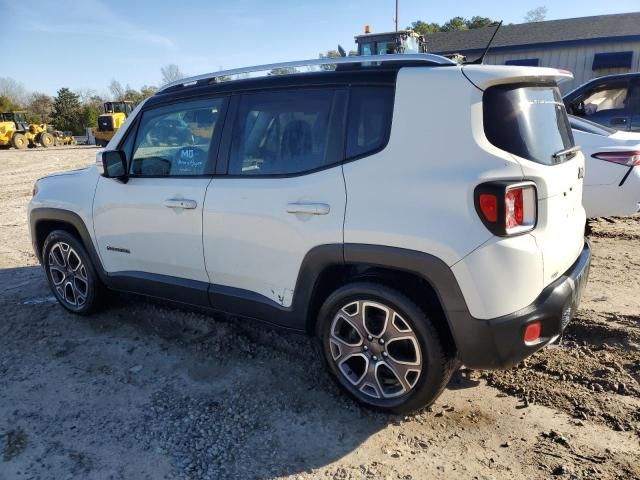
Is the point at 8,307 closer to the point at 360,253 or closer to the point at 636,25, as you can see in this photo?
the point at 360,253

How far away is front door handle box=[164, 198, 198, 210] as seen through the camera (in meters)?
3.28

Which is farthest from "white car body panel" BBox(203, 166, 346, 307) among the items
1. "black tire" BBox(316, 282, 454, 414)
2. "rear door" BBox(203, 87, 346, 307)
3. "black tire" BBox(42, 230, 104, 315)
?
"black tire" BBox(42, 230, 104, 315)

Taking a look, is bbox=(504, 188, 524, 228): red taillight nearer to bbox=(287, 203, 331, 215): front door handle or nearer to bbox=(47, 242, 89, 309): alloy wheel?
bbox=(287, 203, 331, 215): front door handle

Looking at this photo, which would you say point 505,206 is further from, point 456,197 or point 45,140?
point 45,140

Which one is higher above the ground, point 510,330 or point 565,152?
point 565,152

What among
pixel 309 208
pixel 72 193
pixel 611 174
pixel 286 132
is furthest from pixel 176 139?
pixel 611 174

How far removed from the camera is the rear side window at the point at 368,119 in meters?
2.64

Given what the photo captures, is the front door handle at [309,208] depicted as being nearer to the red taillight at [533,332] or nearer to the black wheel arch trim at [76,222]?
the red taillight at [533,332]

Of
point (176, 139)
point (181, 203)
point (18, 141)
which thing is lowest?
point (18, 141)

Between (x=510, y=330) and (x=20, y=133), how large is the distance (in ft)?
111

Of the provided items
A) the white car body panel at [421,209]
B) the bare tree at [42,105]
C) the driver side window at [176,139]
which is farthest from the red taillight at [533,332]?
the bare tree at [42,105]

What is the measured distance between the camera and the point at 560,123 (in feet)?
9.67

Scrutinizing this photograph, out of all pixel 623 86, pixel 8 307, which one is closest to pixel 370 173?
pixel 8 307

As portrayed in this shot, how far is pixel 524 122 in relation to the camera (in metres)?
2.53
